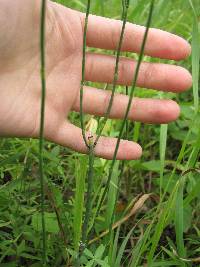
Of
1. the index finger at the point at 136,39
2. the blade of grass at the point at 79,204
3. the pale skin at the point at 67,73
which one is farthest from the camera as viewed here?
the index finger at the point at 136,39

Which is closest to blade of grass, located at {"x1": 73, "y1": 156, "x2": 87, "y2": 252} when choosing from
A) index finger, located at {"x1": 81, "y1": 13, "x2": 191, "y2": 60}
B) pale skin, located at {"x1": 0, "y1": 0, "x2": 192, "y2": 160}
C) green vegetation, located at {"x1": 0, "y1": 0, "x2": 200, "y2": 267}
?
green vegetation, located at {"x1": 0, "y1": 0, "x2": 200, "y2": 267}

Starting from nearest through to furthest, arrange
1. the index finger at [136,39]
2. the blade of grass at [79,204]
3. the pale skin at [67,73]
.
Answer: the blade of grass at [79,204] → the pale skin at [67,73] → the index finger at [136,39]

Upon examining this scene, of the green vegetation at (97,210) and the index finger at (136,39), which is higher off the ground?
the index finger at (136,39)

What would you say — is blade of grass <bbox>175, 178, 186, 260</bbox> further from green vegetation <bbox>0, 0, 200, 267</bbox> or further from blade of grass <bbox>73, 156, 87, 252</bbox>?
blade of grass <bbox>73, 156, 87, 252</bbox>

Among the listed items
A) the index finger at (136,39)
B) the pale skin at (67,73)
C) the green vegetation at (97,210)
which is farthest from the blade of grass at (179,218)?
the index finger at (136,39)

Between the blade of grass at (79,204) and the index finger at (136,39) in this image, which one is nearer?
the blade of grass at (79,204)

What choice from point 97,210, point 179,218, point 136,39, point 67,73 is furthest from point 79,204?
point 136,39

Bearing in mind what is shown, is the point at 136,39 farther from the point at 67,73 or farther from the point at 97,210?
the point at 97,210

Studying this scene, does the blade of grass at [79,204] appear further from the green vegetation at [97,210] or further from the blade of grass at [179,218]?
the blade of grass at [179,218]
